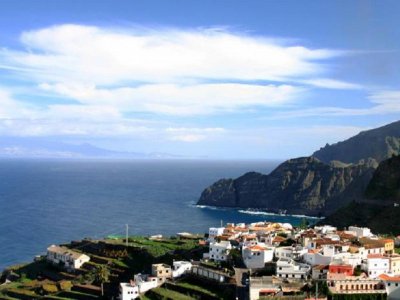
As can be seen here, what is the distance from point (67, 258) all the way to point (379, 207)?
214 feet

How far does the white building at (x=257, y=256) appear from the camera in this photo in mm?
46719

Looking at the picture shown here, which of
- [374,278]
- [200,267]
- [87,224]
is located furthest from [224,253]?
[87,224]

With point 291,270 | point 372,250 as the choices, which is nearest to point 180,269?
point 291,270

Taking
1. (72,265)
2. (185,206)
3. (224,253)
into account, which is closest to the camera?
(224,253)

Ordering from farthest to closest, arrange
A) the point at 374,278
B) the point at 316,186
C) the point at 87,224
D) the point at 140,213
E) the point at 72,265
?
the point at 316,186
the point at 140,213
the point at 87,224
the point at 72,265
the point at 374,278

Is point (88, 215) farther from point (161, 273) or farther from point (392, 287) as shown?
point (392, 287)

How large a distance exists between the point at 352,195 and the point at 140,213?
193ft

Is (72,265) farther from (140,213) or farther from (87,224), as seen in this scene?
(140,213)

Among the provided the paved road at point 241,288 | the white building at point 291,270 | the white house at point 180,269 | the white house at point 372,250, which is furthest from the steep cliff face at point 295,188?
the white building at point 291,270

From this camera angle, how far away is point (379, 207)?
106m

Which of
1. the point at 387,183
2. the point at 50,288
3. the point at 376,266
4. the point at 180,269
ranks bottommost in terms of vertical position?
the point at 50,288

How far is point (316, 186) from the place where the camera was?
15988 centimetres

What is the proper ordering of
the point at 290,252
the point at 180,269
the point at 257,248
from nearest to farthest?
the point at 257,248, the point at 290,252, the point at 180,269

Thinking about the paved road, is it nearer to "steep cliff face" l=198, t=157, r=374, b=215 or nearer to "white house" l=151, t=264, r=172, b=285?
"white house" l=151, t=264, r=172, b=285
